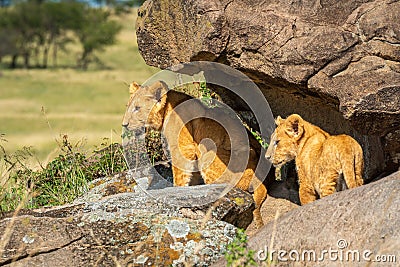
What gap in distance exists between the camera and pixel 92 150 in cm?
1064

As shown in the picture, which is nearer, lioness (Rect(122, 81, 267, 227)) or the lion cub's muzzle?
lioness (Rect(122, 81, 267, 227))

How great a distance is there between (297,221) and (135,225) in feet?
5.07

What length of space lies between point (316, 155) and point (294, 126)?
355 millimetres

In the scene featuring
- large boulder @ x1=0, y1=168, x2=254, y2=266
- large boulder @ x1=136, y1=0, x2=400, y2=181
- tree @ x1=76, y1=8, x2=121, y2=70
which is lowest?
tree @ x1=76, y1=8, x2=121, y2=70

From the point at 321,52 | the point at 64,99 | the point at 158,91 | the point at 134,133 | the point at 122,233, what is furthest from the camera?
the point at 64,99

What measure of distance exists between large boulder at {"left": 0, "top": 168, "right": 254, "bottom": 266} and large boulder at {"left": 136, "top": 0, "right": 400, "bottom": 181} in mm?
1411

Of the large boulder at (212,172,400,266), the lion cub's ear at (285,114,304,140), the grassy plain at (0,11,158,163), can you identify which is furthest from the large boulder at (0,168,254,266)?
the grassy plain at (0,11,158,163)

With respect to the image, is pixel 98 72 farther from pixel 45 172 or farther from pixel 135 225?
pixel 135 225

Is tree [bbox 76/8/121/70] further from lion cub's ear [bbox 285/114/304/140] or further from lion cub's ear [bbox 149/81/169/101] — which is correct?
lion cub's ear [bbox 285/114/304/140]

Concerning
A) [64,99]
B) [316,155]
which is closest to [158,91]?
[316,155]

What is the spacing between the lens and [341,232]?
5617 mm

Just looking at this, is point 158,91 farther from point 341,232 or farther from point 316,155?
point 341,232

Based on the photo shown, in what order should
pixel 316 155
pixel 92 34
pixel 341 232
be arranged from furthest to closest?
pixel 92 34 < pixel 316 155 < pixel 341 232

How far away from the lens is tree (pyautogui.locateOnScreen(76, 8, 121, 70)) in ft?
183
